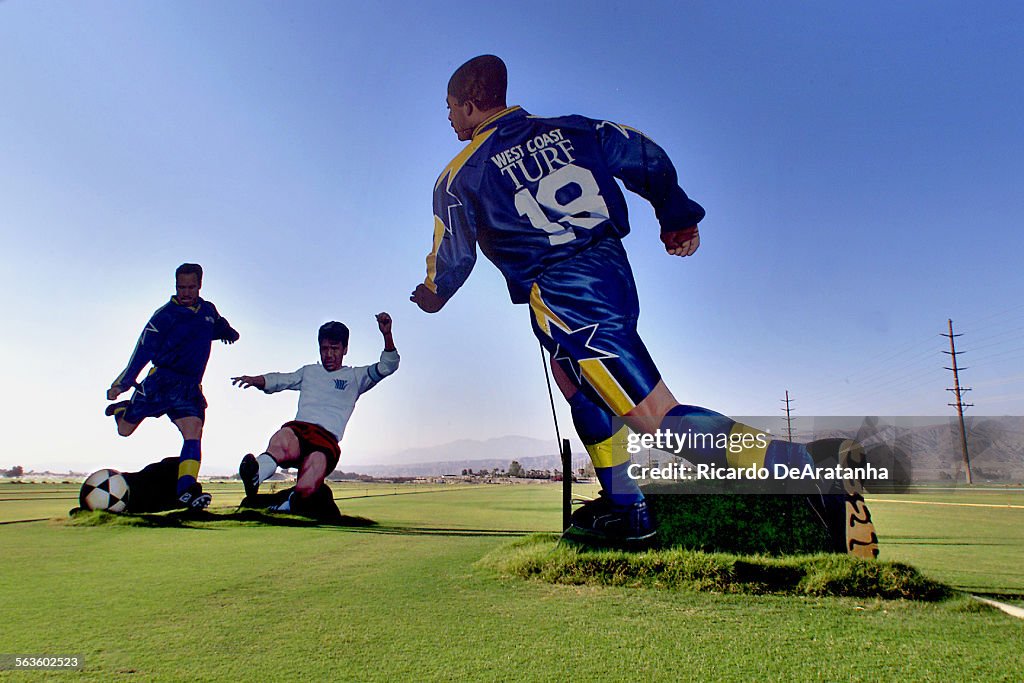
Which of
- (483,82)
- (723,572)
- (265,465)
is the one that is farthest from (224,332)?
(723,572)

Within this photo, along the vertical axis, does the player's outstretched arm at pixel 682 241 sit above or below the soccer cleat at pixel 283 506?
above

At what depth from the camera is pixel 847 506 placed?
3.61 meters

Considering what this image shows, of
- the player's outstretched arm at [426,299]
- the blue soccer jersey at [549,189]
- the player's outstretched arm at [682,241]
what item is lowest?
the player's outstretched arm at [426,299]

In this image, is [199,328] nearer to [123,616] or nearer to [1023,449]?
[123,616]

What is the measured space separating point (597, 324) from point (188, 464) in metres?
6.30

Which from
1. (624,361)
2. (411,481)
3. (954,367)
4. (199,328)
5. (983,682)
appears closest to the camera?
(983,682)

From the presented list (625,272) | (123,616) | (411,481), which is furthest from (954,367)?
(123,616)

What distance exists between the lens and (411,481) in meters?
18.8

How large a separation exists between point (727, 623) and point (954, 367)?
24039mm

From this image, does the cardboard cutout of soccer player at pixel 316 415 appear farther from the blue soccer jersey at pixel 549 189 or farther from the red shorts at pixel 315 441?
the blue soccer jersey at pixel 549 189

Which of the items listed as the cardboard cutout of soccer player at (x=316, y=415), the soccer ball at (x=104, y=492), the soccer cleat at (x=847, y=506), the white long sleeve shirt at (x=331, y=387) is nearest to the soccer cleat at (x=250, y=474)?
the cardboard cutout of soccer player at (x=316, y=415)

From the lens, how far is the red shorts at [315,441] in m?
6.81

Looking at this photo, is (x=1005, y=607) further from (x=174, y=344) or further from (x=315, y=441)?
(x=174, y=344)

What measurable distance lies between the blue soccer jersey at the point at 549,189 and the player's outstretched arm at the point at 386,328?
234cm
